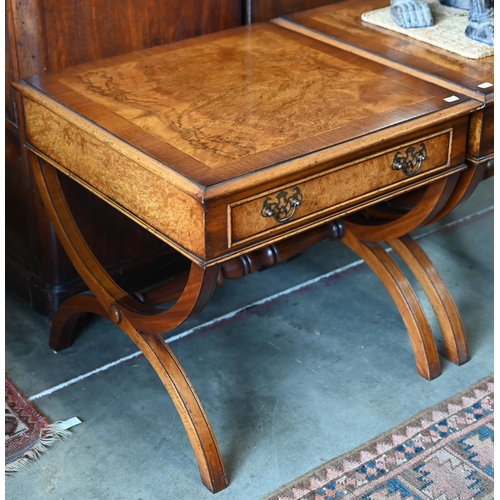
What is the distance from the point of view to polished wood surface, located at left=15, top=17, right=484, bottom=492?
5.48 feet

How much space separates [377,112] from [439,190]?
0.37m

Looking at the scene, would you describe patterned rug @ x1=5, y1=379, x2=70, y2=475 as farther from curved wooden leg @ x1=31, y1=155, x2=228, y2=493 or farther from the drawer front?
the drawer front

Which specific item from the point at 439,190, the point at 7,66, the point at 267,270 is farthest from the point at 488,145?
the point at 7,66

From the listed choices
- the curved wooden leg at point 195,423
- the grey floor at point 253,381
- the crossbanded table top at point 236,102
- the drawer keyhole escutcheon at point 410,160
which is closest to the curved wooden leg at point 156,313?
the curved wooden leg at point 195,423

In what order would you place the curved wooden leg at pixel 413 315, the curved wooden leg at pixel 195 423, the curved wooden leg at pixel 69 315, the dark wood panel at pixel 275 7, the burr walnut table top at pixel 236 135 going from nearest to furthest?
the burr walnut table top at pixel 236 135, the curved wooden leg at pixel 195 423, the curved wooden leg at pixel 69 315, the curved wooden leg at pixel 413 315, the dark wood panel at pixel 275 7

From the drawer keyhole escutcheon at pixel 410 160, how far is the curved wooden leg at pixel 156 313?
1.58ft

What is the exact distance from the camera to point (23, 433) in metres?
2.19

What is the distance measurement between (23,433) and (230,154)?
1.01m

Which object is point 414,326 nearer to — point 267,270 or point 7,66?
point 267,270

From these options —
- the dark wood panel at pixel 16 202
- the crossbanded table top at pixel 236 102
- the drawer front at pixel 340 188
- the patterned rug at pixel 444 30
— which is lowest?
the dark wood panel at pixel 16 202

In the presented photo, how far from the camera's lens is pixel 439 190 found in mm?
2143

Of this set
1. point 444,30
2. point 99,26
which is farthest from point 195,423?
point 444,30

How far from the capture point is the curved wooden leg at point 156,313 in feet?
6.17

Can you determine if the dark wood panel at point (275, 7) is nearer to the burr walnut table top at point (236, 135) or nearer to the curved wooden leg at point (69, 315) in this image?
the burr walnut table top at point (236, 135)
